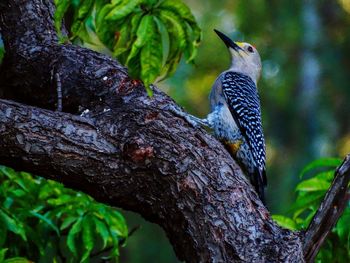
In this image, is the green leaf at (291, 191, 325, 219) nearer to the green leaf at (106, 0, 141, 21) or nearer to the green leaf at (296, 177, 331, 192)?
the green leaf at (296, 177, 331, 192)

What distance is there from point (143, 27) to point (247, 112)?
298 cm

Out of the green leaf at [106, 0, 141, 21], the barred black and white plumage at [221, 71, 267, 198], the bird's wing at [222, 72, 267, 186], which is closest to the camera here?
the green leaf at [106, 0, 141, 21]

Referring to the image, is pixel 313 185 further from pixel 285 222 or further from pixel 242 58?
pixel 242 58

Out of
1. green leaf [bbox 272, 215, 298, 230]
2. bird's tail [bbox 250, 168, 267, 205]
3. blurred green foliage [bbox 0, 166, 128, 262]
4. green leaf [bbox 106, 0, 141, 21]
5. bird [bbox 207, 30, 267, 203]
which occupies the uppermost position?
green leaf [bbox 106, 0, 141, 21]

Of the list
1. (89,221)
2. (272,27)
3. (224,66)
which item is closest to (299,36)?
(272,27)

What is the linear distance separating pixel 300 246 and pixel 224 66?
29.9ft

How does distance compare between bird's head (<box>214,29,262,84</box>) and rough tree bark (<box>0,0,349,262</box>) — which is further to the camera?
bird's head (<box>214,29,262,84</box>)

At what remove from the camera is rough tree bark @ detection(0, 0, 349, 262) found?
3889mm

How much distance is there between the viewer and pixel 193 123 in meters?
4.11

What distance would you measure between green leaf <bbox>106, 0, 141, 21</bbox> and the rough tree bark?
650 mm

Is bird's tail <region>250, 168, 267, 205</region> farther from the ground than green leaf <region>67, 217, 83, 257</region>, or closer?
farther from the ground

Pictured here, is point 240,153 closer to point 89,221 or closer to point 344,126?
point 89,221

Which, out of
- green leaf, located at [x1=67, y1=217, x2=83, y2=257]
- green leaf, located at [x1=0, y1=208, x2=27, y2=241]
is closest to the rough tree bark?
green leaf, located at [x1=0, y1=208, x2=27, y2=241]

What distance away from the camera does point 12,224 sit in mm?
4609
